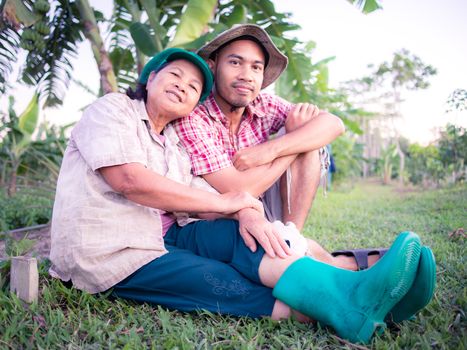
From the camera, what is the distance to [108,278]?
1594 millimetres

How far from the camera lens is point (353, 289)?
130 centimetres

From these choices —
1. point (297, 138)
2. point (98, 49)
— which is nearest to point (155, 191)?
point (297, 138)

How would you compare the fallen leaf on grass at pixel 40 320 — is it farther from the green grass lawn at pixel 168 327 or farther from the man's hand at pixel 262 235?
the man's hand at pixel 262 235

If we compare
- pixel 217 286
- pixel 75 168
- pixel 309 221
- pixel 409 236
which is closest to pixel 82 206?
pixel 75 168

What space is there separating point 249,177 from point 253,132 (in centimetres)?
41

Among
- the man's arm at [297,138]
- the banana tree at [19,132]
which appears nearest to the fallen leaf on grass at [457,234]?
the man's arm at [297,138]

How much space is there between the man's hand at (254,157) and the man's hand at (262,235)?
1.71 feet

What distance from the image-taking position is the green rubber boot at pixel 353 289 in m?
1.21

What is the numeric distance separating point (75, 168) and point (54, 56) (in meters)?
3.64

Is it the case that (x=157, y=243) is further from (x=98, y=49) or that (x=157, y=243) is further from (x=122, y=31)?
(x=122, y=31)

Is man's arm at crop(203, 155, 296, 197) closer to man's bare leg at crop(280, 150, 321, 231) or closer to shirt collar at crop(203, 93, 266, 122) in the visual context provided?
man's bare leg at crop(280, 150, 321, 231)

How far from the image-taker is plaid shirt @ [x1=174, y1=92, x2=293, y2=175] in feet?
6.49

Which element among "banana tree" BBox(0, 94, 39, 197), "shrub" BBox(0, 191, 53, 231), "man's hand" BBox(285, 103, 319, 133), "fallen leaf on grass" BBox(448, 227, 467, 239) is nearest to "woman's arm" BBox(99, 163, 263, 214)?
"man's hand" BBox(285, 103, 319, 133)

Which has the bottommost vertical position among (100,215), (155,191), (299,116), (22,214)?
(22,214)
